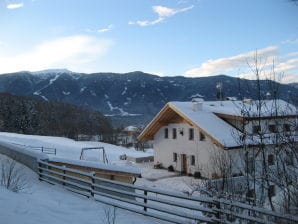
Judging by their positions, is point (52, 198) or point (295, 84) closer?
point (295, 84)

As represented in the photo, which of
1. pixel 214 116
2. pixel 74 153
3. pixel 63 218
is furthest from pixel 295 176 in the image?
pixel 74 153

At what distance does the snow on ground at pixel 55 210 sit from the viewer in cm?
918

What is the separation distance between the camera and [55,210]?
428 inches

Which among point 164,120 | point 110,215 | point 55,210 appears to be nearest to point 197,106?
point 164,120

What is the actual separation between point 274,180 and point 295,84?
348 cm

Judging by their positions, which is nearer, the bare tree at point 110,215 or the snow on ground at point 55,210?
the snow on ground at point 55,210

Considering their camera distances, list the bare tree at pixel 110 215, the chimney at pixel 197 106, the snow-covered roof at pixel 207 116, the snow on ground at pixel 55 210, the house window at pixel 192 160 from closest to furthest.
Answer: the snow on ground at pixel 55 210 → the bare tree at pixel 110 215 → the snow-covered roof at pixel 207 116 → the house window at pixel 192 160 → the chimney at pixel 197 106

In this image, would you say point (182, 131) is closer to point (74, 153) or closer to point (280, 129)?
point (74, 153)

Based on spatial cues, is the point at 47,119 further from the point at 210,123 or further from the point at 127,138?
the point at 210,123

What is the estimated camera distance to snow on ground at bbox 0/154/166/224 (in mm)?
9180

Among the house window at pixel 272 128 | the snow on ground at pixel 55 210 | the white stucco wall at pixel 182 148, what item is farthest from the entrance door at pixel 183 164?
the house window at pixel 272 128

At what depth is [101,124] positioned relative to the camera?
149 meters

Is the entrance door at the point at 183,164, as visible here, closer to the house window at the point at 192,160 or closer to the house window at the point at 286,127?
the house window at the point at 192,160

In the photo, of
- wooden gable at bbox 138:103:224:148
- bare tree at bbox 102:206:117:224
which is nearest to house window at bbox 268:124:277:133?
bare tree at bbox 102:206:117:224
